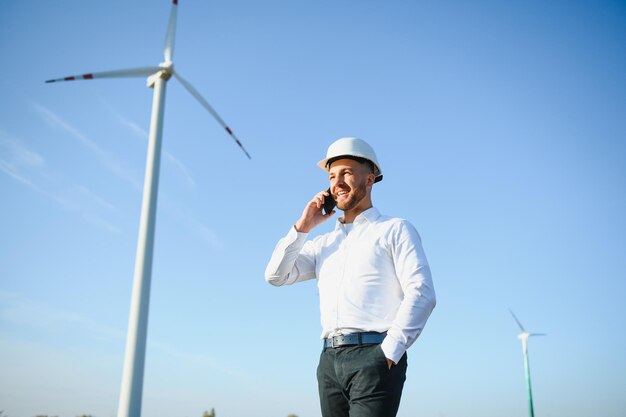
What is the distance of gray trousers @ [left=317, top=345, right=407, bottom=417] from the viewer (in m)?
4.67

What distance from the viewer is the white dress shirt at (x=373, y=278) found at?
4984 mm

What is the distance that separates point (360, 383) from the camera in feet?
15.6

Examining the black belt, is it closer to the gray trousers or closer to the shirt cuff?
the gray trousers

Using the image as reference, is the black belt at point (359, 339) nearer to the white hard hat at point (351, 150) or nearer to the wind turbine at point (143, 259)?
the white hard hat at point (351, 150)

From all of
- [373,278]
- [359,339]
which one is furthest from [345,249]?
[359,339]

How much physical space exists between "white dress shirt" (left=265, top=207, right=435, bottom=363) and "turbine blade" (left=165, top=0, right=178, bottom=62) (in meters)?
8.32

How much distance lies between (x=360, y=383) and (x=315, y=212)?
228cm

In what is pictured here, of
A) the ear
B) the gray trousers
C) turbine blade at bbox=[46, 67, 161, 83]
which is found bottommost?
the gray trousers

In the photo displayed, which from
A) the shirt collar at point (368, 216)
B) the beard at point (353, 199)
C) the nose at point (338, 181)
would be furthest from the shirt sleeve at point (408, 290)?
the nose at point (338, 181)

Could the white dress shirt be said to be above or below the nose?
below

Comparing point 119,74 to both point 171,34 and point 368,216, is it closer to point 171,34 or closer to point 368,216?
point 171,34

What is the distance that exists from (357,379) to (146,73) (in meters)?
9.92

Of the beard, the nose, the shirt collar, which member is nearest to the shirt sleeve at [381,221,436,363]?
the shirt collar

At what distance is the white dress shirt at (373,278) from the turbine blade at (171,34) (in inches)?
328
